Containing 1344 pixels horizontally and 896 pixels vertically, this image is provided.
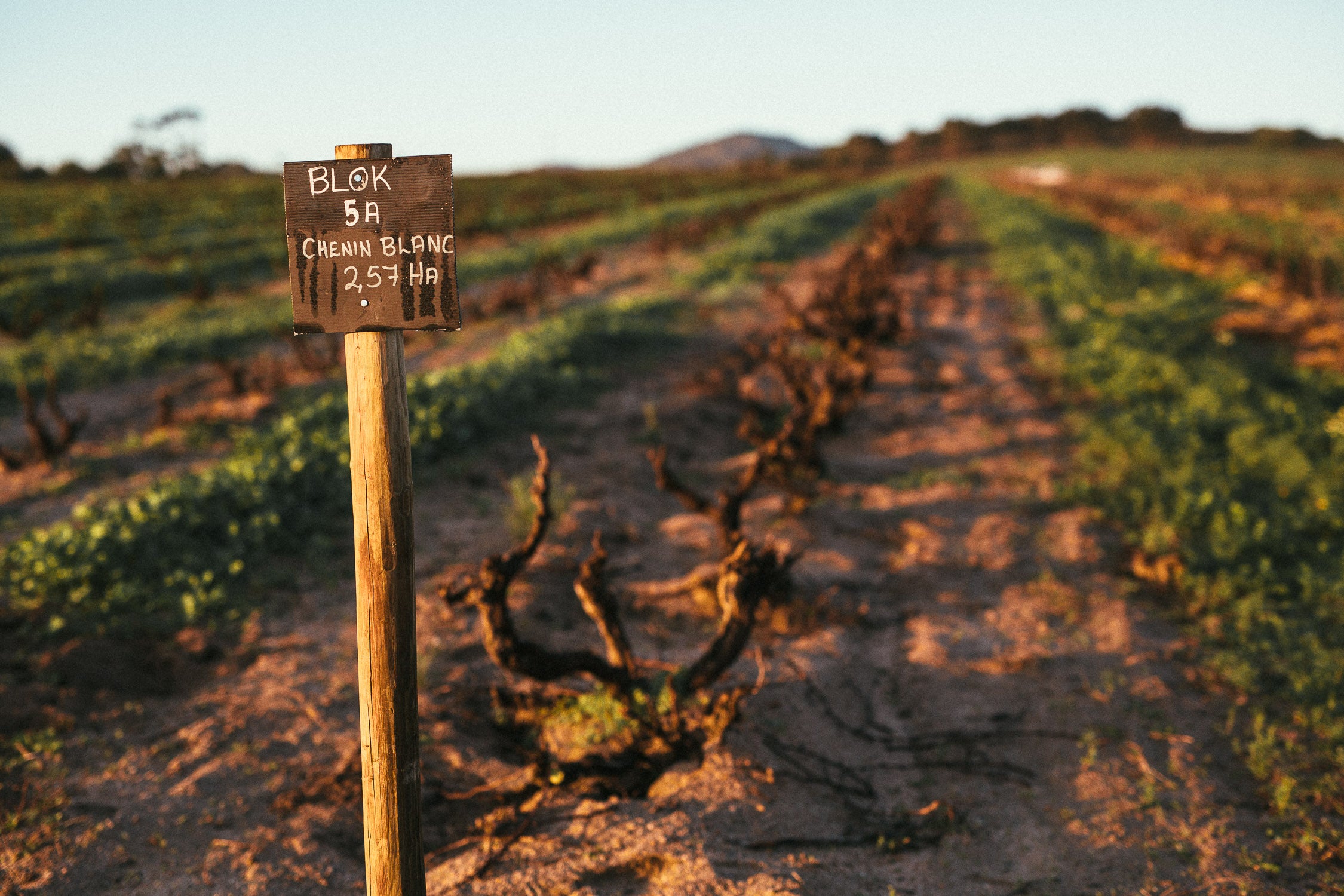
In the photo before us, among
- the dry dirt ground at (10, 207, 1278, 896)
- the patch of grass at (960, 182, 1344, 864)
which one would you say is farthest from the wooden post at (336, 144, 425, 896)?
the patch of grass at (960, 182, 1344, 864)

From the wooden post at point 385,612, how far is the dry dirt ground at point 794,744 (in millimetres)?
578

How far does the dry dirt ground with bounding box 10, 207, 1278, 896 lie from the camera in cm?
300

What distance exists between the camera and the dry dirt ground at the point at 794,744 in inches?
118

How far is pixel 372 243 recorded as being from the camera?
217 centimetres

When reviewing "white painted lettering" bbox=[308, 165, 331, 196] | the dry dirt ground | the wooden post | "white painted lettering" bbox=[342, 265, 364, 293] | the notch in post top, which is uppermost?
the notch in post top

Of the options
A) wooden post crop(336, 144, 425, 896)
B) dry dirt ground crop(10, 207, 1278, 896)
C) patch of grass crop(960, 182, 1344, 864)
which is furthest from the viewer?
patch of grass crop(960, 182, 1344, 864)

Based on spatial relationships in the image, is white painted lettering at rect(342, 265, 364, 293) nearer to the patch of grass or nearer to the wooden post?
the wooden post

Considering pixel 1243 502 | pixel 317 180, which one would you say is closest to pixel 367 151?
pixel 317 180

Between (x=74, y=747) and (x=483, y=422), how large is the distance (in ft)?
14.2

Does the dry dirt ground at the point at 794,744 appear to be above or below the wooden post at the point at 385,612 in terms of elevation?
below

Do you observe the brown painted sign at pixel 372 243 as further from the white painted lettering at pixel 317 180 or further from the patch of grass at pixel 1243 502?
the patch of grass at pixel 1243 502

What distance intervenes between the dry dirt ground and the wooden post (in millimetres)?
578

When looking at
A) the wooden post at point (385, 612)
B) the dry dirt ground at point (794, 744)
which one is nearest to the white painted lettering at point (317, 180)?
the wooden post at point (385, 612)

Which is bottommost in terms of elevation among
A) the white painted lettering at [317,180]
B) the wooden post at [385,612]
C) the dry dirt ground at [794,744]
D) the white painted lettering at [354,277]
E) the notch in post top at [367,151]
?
the dry dirt ground at [794,744]
